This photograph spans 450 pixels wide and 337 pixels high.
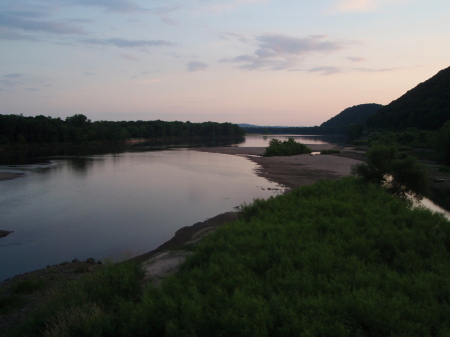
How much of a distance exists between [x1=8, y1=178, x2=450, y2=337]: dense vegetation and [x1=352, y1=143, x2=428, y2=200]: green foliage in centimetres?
710

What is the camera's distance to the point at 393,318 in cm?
647

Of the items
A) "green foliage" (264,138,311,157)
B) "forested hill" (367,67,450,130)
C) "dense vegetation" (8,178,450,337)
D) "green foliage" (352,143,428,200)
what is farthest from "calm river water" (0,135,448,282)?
"forested hill" (367,67,450,130)

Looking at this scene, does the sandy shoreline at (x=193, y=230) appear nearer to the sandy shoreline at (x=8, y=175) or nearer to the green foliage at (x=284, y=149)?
the sandy shoreline at (x=8, y=175)

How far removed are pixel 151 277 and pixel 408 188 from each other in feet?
50.7

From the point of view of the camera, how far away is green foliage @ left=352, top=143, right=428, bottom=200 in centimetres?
1922

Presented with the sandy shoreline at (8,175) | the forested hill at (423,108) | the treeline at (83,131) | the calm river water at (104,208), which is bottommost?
the calm river water at (104,208)

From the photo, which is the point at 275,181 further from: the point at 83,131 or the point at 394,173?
the point at 83,131

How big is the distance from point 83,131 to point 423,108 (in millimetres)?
94657

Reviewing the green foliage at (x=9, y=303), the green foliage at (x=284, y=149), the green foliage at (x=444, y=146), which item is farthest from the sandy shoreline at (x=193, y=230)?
the green foliage at (x=284, y=149)

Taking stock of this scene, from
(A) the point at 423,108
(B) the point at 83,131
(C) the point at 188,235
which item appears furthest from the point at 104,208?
(A) the point at 423,108

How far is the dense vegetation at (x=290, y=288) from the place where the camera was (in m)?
6.72

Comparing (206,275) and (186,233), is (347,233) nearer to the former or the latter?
(206,275)

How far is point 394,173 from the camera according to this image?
1981cm

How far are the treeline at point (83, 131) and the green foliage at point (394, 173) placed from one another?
3014 inches
